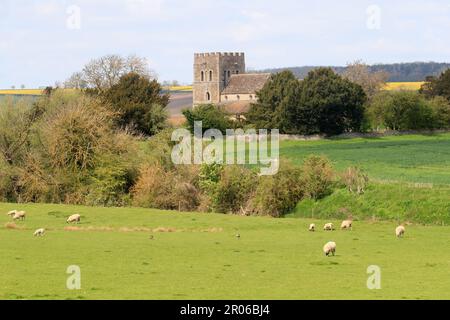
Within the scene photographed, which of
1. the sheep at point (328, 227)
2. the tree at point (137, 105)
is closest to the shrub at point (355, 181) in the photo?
the sheep at point (328, 227)

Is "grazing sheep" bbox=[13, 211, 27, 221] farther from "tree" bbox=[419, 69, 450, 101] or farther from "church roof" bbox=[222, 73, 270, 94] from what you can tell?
"church roof" bbox=[222, 73, 270, 94]

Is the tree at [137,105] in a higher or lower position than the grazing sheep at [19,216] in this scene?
higher

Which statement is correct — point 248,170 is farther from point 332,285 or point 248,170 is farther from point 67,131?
point 332,285

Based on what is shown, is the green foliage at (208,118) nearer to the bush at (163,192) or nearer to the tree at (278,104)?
the tree at (278,104)

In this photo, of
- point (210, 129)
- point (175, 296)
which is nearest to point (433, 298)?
point (175, 296)

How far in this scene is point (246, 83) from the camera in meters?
187

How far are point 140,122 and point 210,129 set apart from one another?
54.0ft

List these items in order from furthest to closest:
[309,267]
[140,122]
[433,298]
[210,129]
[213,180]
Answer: [210,129]
[140,122]
[213,180]
[309,267]
[433,298]

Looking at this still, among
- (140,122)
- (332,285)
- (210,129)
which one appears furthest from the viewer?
(210,129)

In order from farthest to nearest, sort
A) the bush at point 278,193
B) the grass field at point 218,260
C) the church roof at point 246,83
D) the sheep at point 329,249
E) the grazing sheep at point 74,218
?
the church roof at point 246,83
the bush at point 278,193
the grazing sheep at point 74,218
the sheep at point 329,249
the grass field at point 218,260

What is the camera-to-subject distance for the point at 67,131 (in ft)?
248

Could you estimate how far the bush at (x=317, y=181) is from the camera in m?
69.8

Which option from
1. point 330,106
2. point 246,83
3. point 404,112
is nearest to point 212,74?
point 246,83

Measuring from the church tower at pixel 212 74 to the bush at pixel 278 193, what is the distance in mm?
122596
